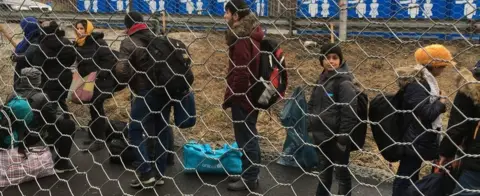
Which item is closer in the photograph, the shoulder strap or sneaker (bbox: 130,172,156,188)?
the shoulder strap

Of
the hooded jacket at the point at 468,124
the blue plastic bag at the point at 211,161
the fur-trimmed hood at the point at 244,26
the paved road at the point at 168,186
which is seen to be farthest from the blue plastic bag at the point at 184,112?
the hooded jacket at the point at 468,124

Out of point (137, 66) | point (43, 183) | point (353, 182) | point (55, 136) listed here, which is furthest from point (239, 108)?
point (43, 183)

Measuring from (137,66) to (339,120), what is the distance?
4.21ft

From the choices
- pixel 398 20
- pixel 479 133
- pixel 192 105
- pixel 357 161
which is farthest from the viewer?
pixel 357 161

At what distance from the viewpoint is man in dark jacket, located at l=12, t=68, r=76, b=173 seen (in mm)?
3146

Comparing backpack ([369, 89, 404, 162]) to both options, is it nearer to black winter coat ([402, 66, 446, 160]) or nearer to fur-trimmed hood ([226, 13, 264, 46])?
black winter coat ([402, 66, 446, 160])

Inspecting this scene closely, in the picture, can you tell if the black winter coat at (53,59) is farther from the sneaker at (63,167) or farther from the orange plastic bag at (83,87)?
the sneaker at (63,167)

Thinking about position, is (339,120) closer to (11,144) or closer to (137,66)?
(137,66)

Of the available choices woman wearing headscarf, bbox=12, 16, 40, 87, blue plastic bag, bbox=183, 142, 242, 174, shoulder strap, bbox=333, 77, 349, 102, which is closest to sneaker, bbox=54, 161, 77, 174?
woman wearing headscarf, bbox=12, 16, 40, 87

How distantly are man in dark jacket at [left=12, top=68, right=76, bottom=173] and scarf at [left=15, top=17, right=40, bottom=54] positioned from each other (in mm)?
248

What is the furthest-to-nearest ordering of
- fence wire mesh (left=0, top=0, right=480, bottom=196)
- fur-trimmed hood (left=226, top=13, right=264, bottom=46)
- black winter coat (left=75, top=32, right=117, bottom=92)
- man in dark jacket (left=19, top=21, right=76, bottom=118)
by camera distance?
1. black winter coat (left=75, top=32, right=117, bottom=92)
2. man in dark jacket (left=19, top=21, right=76, bottom=118)
3. fur-trimmed hood (left=226, top=13, right=264, bottom=46)
4. fence wire mesh (left=0, top=0, right=480, bottom=196)

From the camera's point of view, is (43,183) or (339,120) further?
(43,183)

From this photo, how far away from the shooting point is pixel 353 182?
3.55m

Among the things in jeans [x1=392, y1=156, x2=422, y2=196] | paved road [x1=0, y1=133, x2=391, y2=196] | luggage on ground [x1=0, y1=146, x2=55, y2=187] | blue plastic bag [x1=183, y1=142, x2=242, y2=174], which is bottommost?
paved road [x1=0, y1=133, x2=391, y2=196]
